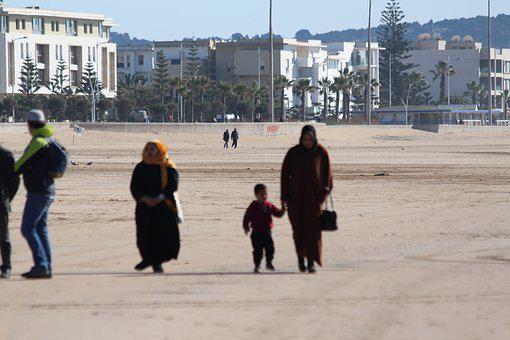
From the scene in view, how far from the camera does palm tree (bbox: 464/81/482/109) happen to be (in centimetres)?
16349

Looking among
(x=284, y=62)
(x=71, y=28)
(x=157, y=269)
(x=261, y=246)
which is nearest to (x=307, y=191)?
(x=261, y=246)

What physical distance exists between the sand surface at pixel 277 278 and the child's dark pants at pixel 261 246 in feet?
0.56

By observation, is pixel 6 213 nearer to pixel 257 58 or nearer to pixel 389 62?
pixel 257 58

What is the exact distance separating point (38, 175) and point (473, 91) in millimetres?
155825

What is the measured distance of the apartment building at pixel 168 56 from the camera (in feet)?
458

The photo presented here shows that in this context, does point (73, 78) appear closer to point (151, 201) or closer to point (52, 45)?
point (52, 45)

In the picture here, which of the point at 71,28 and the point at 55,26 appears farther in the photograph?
the point at 71,28

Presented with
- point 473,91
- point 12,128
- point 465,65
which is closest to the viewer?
point 12,128

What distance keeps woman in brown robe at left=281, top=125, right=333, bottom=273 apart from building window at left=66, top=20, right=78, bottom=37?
10678cm

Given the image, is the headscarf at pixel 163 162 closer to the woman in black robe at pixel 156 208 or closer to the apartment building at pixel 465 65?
the woman in black robe at pixel 156 208

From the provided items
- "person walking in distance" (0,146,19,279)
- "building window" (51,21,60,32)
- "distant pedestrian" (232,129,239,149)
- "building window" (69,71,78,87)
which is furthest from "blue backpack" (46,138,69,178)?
"building window" (51,21,60,32)

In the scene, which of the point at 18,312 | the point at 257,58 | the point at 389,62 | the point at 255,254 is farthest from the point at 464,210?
the point at 389,62

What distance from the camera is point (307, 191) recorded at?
11.7 metres

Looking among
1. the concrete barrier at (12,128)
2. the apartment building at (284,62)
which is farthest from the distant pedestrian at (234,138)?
the apartment building at (284,62)
